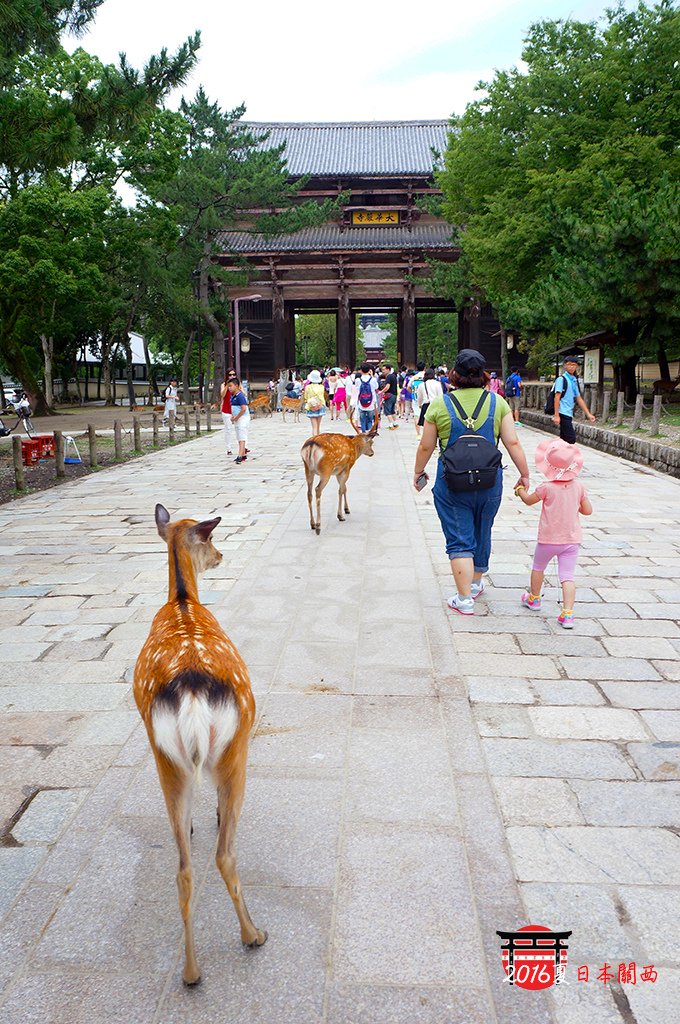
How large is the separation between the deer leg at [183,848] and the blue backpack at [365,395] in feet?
46.0

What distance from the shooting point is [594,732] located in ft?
11.7

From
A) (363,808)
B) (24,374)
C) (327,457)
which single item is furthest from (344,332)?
(363,808)

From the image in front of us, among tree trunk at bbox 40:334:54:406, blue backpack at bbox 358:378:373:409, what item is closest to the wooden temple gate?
tree trunk at bbox 40:334:54:406

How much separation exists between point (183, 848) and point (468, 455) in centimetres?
329

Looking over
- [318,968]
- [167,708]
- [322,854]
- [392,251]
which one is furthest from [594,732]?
[392,251]

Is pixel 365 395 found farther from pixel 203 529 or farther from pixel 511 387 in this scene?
pixel 511 387

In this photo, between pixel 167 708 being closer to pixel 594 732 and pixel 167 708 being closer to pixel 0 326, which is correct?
pixel 594 732

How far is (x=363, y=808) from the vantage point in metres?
2.97

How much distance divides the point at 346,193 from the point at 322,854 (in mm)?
36524

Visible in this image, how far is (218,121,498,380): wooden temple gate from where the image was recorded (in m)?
35.3

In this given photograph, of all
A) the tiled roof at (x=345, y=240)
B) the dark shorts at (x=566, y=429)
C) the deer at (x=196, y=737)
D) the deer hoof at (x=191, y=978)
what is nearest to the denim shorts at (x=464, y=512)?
the deer at (x=196, y=737)

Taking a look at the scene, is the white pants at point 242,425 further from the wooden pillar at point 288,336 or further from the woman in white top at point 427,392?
the wooden pillar at point 288,336

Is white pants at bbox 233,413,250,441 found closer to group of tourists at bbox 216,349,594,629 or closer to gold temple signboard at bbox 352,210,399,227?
group of tourists at bbox 216,349,594,629

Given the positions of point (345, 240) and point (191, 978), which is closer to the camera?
point (191, 978)
